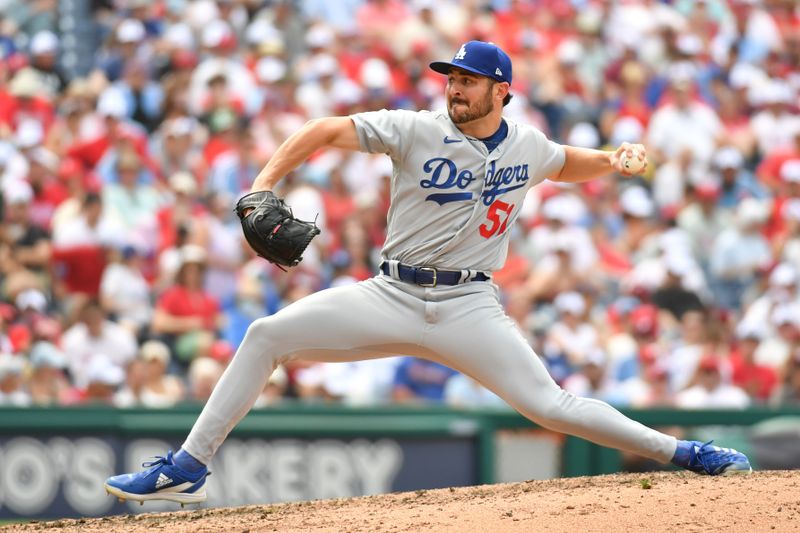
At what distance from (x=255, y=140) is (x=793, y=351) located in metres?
4.64

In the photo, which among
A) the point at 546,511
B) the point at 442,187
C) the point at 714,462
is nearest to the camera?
the point at 546,511

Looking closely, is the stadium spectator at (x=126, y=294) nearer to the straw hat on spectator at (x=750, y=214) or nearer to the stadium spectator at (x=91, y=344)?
the stadium spectator at (x=91, y=344)

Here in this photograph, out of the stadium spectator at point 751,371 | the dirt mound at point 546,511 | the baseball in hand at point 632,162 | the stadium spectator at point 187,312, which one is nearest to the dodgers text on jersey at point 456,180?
the baseball in hand at point 632,162

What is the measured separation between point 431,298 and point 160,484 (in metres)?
1.29

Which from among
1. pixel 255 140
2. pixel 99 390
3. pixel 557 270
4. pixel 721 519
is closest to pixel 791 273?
pixel 557 270

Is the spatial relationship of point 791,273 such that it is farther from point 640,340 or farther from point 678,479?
point 678,479

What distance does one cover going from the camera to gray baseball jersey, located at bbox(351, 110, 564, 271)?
5352 millimetres

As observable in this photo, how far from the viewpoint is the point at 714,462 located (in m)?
5.86

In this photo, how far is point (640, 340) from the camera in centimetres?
A: 1051

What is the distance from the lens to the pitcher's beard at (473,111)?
213 inches

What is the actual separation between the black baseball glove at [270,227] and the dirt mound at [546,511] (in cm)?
107

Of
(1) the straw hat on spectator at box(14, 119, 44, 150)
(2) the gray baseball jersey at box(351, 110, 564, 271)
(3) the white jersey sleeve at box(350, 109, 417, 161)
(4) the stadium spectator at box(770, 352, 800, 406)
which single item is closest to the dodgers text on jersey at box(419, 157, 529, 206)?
(2) the gray baseball jersey at box(351, 110, 564, 271)

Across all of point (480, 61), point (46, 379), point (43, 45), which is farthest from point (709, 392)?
point (43, 45)

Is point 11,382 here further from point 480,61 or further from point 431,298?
point 480,61
